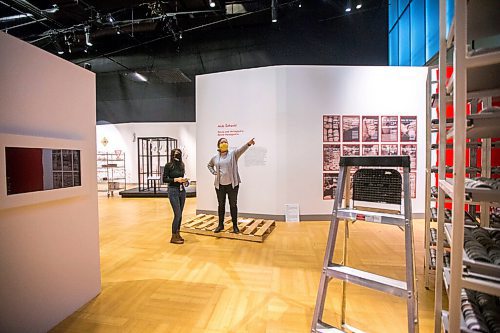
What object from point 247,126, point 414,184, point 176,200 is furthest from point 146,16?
point 414,184

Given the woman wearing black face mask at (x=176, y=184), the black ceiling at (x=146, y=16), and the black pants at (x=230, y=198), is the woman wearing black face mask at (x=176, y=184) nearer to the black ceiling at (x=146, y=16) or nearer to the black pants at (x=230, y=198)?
the black pants at (x=230, y=198)

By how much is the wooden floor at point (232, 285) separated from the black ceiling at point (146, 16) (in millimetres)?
6533

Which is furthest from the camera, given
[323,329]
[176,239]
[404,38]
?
[404,38]

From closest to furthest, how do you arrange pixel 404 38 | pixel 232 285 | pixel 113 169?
1. pixel 232 285
2. pixel 404 38
3. pixel 113 169

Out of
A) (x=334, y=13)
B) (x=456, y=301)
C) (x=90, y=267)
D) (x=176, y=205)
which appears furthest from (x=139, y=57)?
(x=456, y=301)

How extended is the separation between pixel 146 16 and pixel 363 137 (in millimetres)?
8242

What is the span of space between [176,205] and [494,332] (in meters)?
4.00

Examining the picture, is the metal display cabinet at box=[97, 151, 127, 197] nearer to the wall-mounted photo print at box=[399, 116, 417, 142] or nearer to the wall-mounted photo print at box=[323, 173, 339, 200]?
the wall-mounted photo print at box=[323, 173, 339, 200]

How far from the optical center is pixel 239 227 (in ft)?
17.0

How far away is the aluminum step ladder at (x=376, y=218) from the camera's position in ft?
5.06

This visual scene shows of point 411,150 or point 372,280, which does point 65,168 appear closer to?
point 372,280

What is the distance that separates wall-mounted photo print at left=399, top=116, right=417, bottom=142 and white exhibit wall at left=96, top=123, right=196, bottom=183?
8.48 meters

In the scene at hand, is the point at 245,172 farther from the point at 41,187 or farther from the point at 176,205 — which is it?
the point at 41,187

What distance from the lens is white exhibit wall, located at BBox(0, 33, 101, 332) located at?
181 centimetres
